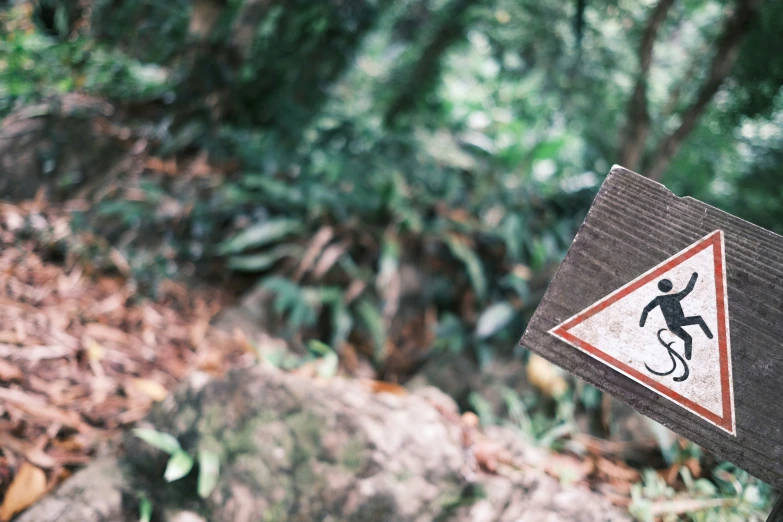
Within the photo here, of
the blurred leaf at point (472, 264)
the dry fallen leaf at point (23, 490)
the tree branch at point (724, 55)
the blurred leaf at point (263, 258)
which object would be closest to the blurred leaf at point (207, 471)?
the dry fallen leaf at point (23, 490)

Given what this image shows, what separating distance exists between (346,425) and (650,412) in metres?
0.94

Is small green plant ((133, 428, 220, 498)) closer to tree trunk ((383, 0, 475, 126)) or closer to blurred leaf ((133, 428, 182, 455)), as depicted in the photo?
blurred leaf ((133, 428, 182, 455))

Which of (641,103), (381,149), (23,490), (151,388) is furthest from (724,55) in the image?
(23,490)

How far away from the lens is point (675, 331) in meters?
0.93

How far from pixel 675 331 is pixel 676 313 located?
33 millimetres

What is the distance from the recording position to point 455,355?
2.94m

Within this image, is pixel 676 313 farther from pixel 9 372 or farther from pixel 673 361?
pixel 9 372

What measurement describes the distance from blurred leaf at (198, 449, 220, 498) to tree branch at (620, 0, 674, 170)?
8.59ft

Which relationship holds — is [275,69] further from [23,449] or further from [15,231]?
[23,449]

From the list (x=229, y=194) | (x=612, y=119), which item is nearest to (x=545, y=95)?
(x=612, y=119)

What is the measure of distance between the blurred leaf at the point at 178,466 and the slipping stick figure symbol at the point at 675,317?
1.25m

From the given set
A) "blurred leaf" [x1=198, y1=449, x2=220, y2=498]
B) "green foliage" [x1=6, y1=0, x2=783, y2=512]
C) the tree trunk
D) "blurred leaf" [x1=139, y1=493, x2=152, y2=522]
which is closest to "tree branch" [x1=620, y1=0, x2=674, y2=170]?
"green foliage" [x1=6, y1=0, x2=783, y2=512]

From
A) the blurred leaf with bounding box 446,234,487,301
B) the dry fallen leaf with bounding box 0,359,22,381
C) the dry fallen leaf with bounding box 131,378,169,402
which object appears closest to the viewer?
the dry fallen leaf with bounding box 0,359,22,381

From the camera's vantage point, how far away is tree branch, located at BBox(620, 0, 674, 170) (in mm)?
2668
